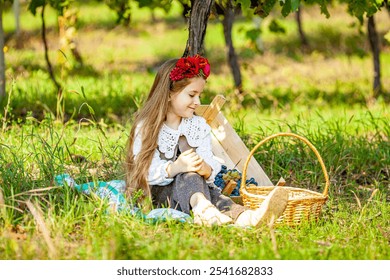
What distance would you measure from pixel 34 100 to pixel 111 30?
7.69 metres

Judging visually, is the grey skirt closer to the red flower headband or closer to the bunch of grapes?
the bunch of grapes

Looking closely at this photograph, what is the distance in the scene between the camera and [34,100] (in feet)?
23.2

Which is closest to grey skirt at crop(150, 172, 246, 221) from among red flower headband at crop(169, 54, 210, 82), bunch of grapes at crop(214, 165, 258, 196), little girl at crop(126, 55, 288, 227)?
little girl at crop(126, 55, 288, 227)

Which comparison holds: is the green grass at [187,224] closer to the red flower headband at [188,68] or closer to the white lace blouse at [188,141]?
the white lace blouse at [188,141]

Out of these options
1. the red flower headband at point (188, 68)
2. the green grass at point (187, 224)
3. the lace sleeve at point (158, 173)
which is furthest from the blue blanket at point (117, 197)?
the red flower headband at point (188, 68)

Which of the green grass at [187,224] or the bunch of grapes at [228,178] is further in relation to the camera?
the bunch of grapes at [228,178]

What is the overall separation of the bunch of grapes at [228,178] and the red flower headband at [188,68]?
2.00ft

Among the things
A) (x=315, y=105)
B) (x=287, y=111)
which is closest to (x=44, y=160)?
(x=287, y=111)

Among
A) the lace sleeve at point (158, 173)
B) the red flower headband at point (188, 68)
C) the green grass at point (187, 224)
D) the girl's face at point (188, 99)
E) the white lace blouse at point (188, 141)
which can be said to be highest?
the red flower headband at point (188, 68)

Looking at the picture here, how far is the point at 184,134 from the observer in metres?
4.29

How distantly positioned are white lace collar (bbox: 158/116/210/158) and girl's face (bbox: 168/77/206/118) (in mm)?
65

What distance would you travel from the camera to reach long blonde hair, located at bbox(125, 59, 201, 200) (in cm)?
418

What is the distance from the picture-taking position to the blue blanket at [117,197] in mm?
3832

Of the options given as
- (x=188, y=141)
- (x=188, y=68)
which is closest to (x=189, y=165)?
(x=188, y=141)
